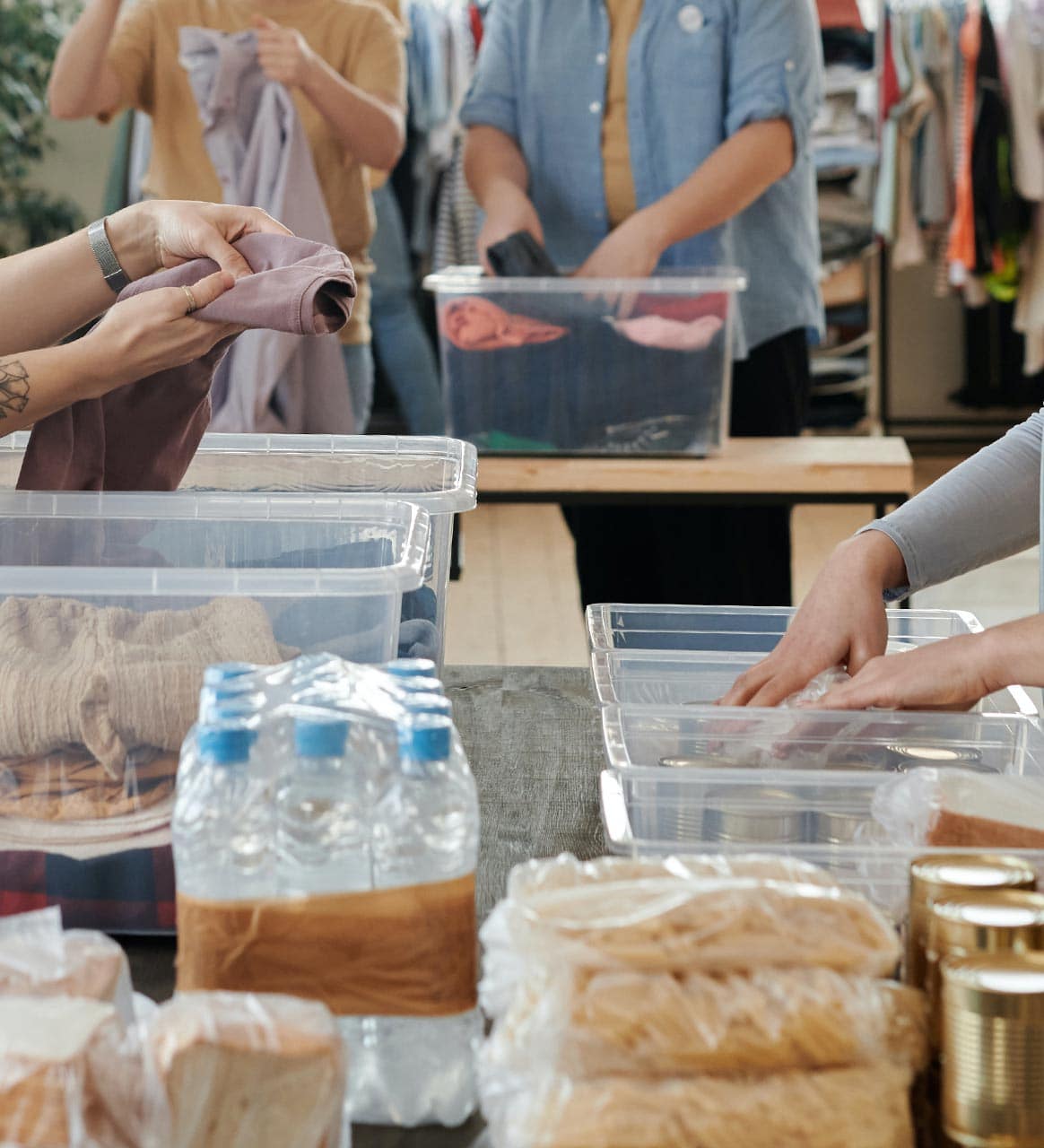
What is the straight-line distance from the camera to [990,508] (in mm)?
1298

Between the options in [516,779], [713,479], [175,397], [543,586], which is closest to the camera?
[516,779]

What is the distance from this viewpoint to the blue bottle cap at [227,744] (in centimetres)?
62

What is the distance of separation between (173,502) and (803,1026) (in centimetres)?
73

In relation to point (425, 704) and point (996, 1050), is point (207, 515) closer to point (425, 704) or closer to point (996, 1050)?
point (425, 704)

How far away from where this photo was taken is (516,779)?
3.59 feet

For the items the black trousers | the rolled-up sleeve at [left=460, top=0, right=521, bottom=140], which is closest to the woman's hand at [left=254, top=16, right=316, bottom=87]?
the rolled-up sleeve at [left=460, top=0, right=521, bottom=140]

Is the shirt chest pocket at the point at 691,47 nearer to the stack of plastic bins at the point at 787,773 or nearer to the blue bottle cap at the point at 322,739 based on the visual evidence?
the stack of plastic bins at the point at 787,773

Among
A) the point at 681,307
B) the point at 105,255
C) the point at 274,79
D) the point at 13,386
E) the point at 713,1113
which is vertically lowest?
the point at 713,1113

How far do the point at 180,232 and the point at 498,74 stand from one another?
1.39 metres

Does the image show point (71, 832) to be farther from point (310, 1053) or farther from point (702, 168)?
point (702, 168)

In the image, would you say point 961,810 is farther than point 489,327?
No

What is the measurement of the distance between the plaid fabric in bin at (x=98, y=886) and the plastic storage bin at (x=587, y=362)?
1.70 metres

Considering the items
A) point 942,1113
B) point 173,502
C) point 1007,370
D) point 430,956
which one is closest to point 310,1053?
point 430,956

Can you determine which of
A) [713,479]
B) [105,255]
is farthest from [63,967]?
[713,479]
